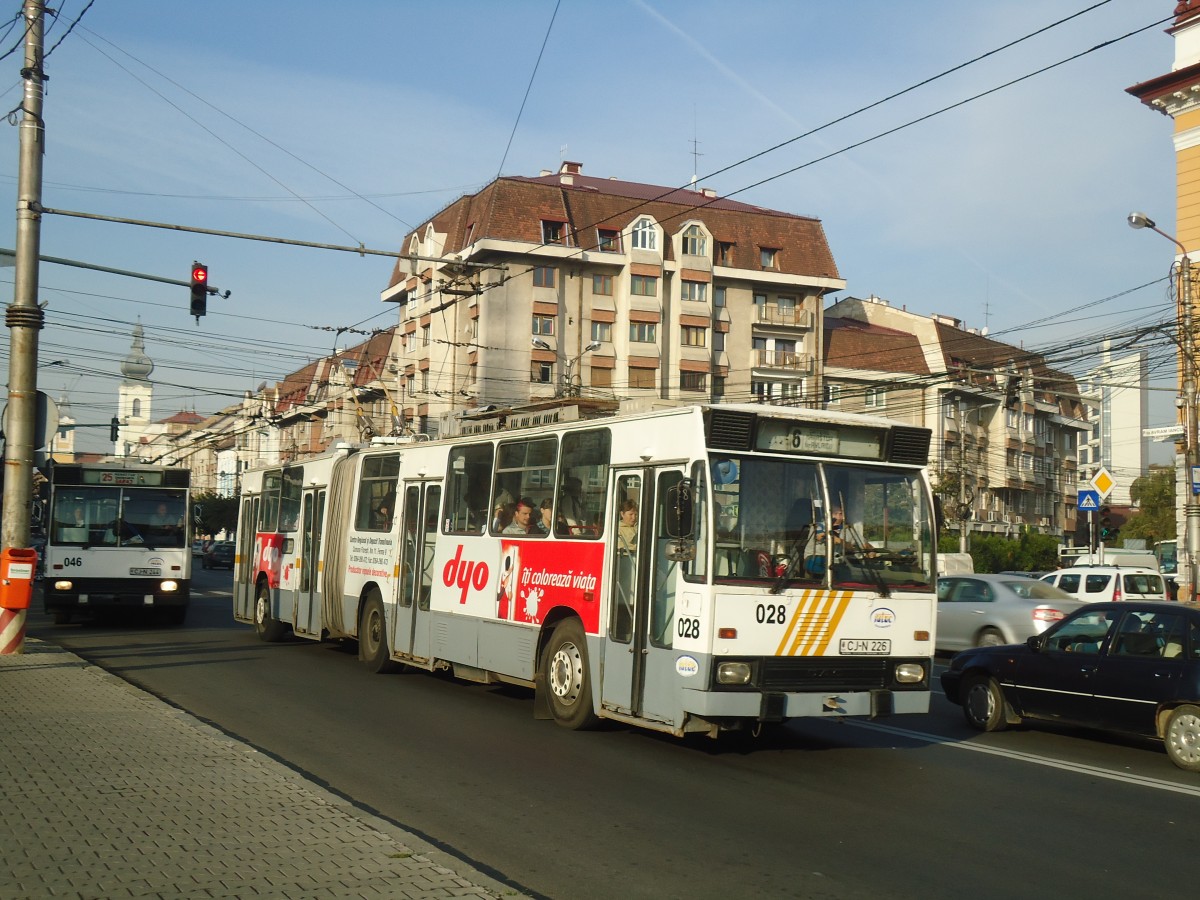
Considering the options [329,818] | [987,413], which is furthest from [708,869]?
[987,413]

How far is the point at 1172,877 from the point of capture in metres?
6.97

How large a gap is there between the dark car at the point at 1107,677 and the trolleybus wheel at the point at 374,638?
24.6ft

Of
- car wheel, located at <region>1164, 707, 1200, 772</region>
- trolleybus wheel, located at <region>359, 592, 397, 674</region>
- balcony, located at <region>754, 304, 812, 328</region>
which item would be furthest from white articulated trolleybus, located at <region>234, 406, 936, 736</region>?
balcony, located at <region>754, 304, 812, 328</region>

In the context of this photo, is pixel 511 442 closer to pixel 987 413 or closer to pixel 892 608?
pixel 892 608

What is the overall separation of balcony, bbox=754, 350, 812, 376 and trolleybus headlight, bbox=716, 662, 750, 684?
5818cm

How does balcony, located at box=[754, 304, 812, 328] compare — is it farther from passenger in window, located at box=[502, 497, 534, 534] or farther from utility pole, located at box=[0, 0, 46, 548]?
passenger in window, located at box=[502, 497, 534, 534]

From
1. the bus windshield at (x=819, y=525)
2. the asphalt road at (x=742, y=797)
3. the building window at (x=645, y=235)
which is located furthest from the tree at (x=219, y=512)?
the bus windshield at (x=819, y=525)

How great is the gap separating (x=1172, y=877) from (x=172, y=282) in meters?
15.5

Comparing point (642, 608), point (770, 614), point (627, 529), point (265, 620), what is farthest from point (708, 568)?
point (265, 620)

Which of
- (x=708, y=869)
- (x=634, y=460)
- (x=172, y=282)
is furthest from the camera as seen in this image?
(x=172, y=282)

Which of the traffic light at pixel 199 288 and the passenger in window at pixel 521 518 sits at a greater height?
the traffic light at pixel 199 288

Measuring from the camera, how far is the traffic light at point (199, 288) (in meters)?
18.8

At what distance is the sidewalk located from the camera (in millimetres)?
5938

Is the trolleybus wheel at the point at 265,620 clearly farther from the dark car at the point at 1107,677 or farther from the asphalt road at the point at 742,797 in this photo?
the dark car at the point at 1107,677
